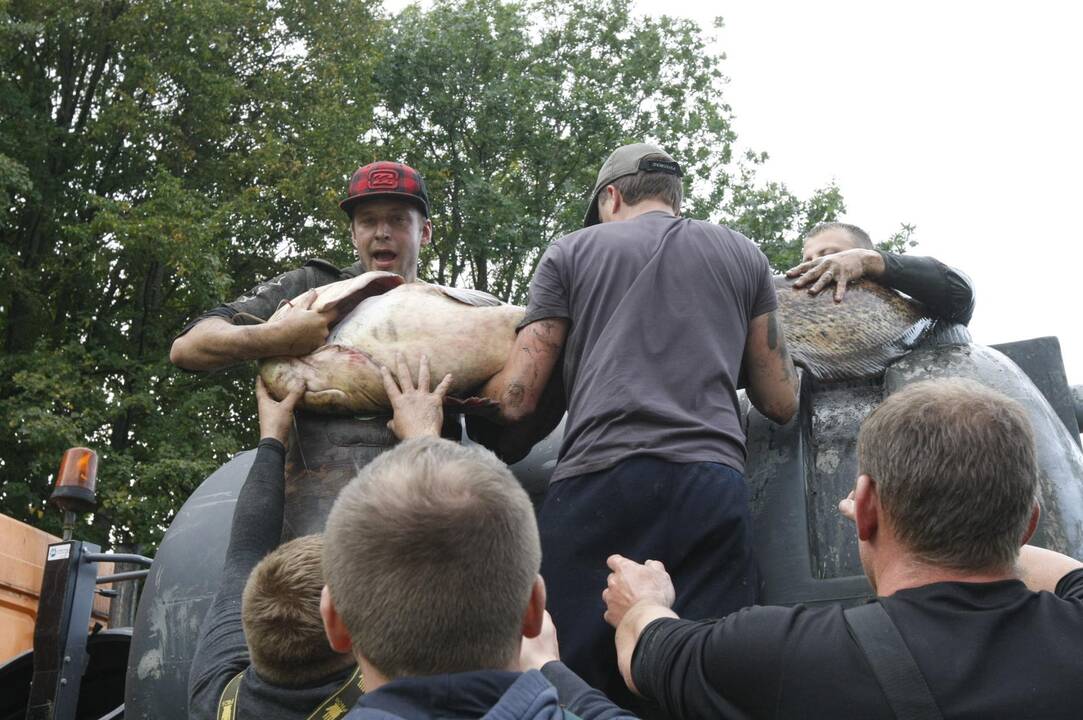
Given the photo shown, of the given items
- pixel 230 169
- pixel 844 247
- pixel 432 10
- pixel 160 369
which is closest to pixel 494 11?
pixel 432 10

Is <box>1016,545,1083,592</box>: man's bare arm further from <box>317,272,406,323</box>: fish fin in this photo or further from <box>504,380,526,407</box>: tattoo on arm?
<box>317,272,406,323</box>: fish fin

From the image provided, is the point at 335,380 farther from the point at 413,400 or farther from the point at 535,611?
the point at 535,611

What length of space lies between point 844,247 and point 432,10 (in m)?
19.2

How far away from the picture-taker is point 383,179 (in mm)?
3533

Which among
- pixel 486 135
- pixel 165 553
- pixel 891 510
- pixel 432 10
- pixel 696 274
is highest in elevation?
pixel 432 10

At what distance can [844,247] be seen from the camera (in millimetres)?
3225

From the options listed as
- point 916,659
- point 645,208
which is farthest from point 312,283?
point 916,659

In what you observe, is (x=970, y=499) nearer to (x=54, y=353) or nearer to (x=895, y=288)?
(x=895, y=288)

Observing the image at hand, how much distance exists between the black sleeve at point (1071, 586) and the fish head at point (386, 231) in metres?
2.18

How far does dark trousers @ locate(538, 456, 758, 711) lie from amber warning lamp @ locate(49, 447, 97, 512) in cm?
376

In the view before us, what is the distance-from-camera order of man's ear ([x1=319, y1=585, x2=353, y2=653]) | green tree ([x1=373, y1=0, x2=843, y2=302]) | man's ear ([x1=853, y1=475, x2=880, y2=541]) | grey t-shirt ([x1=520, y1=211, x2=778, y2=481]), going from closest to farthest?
1. man's ear ([x1=319, y1=585, x2=353, y2=653])
2. man's ear ([x1=853, y1=475, x2=880, y2=541])
3. grey t-shirt ([x1=520, y1=211, x2=778, y2=481])
4. green tree ([x1=373, y1=0, x2=843, y2=302])

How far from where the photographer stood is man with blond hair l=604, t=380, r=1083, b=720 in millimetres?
1610

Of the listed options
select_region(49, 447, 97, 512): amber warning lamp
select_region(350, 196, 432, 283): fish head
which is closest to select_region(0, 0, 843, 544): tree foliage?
select_region(49, 447, 97, 512): amber warning lamp

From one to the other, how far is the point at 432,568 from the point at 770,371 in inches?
56.3
